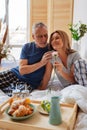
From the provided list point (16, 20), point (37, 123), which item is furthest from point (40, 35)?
point (16, 20)

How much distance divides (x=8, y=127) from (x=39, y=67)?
0.80 metres

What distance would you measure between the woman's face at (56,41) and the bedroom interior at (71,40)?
15.0 inches

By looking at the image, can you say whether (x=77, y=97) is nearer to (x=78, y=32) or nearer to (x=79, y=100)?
(x=79, y=100)

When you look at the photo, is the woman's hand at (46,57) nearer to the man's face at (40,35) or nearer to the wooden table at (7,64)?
the man's face at (40,35)

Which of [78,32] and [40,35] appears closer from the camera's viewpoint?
[40,35]

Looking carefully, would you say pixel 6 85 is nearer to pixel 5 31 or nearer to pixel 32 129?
pixel 32 129

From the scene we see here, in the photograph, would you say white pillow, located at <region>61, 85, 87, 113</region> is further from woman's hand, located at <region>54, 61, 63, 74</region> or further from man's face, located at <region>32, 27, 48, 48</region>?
man's face, located at <region>32, 27, 48, 48</region>

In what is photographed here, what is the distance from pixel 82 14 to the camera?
2.70 meters

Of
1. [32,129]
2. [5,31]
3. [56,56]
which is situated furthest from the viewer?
[5,31]

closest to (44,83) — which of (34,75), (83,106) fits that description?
(34,75)

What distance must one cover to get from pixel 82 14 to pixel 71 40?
1.48ft

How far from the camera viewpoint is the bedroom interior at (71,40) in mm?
1088

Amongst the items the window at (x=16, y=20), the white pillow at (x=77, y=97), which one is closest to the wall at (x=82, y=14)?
the window at (x=16, y=20)

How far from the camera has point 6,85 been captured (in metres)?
1.89
